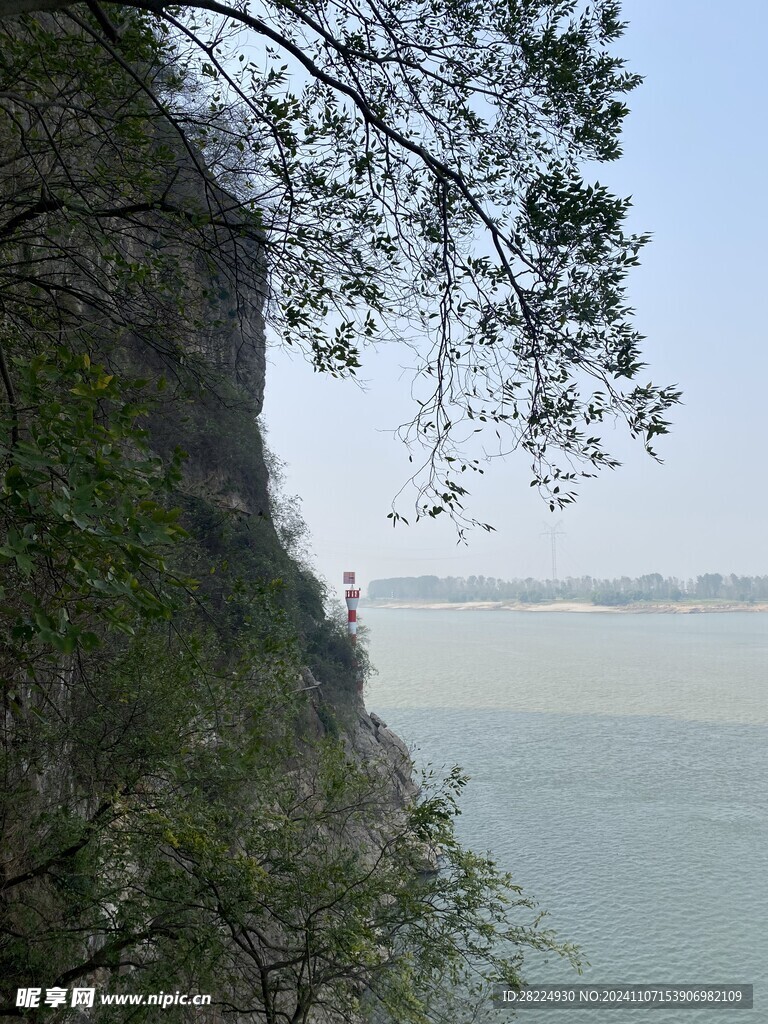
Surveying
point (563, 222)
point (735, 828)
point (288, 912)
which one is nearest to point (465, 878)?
point (288, 912)

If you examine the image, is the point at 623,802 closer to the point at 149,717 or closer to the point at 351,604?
the point at 351,604

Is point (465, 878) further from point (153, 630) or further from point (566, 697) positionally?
point (566, 697)

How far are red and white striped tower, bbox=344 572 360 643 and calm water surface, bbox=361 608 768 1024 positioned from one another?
481 cm

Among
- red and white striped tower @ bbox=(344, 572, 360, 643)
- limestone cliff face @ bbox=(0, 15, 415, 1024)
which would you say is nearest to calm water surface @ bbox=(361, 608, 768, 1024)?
red and white striped tower @ bbox=(344, 572, 360, 643)

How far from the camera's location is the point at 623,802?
2697 centimetres

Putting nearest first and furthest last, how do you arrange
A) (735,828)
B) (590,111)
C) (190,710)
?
(590,111) < (190,710) < (735,828)

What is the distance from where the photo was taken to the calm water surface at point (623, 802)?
1691cm

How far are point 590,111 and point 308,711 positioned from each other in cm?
1713

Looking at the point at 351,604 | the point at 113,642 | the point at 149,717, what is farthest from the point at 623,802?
the point at 149,717

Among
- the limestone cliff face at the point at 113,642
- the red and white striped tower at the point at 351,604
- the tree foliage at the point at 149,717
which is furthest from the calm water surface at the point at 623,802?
the limestone cliff face at the point at 113,642

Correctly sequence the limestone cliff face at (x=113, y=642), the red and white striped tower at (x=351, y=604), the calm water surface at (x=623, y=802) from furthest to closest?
the red and white striped tower at (x=351, y=604), the calm water surface at (x=623, y=802), the limestone cliff face at (x=113, y=642)

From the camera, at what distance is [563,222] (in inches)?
174

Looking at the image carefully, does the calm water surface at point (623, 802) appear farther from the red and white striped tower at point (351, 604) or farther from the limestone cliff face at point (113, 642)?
the limestone cliff face at point (113, 642)

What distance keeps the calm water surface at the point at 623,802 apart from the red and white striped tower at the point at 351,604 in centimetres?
481
